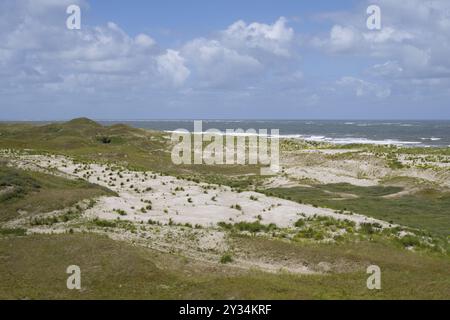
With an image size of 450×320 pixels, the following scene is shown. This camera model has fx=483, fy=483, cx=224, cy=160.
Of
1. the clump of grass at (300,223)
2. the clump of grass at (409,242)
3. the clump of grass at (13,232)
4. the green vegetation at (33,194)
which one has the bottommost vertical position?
the clump of grass at (409,242)

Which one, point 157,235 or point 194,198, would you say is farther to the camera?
point 194,198

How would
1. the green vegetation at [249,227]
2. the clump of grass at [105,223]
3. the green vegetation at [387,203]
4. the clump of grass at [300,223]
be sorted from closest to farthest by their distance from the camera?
the clump of grass at [105,223]
the green vegetation at [249,227]
the clump of grass at [300,223]
the green vegetation at [387,203]

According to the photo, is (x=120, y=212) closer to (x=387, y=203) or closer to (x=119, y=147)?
(x=387, y=203)

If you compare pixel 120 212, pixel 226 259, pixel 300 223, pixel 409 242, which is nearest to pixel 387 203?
pixel 300 223

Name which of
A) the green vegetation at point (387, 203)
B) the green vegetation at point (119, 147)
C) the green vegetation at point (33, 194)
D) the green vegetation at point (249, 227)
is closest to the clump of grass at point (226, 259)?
the green vegetation at point (249, 227)

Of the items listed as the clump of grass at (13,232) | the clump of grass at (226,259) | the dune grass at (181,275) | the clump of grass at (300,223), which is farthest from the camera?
the clump of grass at (300,223)

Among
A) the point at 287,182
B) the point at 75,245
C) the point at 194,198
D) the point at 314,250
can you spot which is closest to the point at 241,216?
the point at 194,198

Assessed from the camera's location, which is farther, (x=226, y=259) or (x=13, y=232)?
(x=13, y=232)

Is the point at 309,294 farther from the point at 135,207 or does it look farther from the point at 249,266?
the point at 135,207

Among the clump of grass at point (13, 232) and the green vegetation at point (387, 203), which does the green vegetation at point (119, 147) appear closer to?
the green vegetation at point (387, 203)

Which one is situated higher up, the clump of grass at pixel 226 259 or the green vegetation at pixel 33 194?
the green vegetation at pixel 33 194
